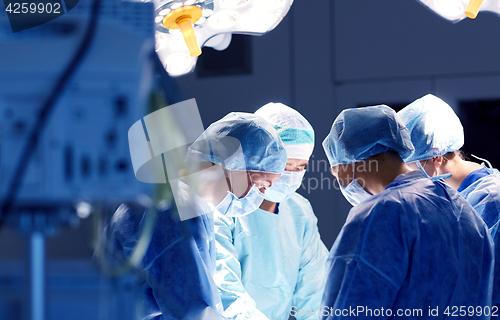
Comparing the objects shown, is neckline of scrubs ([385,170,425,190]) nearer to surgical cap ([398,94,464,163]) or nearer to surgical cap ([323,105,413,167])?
surgical cap ([323,105,413,167])

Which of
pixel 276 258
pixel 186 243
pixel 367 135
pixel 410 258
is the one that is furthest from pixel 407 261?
pixel 276 258

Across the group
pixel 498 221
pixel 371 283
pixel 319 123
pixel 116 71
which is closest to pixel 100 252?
pixel 116 71

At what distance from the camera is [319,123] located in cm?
317

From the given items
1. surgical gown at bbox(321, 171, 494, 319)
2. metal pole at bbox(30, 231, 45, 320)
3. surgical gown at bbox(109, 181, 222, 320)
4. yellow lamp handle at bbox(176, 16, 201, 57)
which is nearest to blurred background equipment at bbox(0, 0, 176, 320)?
metal pole at bbox(30, 231, 45, 320)

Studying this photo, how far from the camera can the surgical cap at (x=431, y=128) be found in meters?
1.68

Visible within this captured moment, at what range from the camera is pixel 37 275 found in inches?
26.4

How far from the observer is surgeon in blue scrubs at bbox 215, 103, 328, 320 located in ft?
6.29

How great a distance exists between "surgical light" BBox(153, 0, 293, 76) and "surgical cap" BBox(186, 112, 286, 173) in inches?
10.4

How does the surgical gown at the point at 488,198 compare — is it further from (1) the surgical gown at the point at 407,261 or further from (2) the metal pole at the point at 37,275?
(2) the metal pole at the point at 37,275

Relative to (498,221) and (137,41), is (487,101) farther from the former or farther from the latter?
(137,41)

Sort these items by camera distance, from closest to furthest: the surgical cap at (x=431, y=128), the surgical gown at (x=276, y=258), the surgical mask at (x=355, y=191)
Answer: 1. the surgical mask at (x=355, y=191)
2. the surgical cap at (x=431, y=128)
3. the surgical gown at (x=276, y=258)

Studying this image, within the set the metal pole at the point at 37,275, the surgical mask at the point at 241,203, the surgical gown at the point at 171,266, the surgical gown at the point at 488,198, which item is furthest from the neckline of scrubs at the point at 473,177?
the metal pole at the point at 37,275

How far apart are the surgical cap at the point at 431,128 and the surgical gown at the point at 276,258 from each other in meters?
0.69

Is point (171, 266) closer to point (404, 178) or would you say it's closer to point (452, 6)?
point (404, 178)
